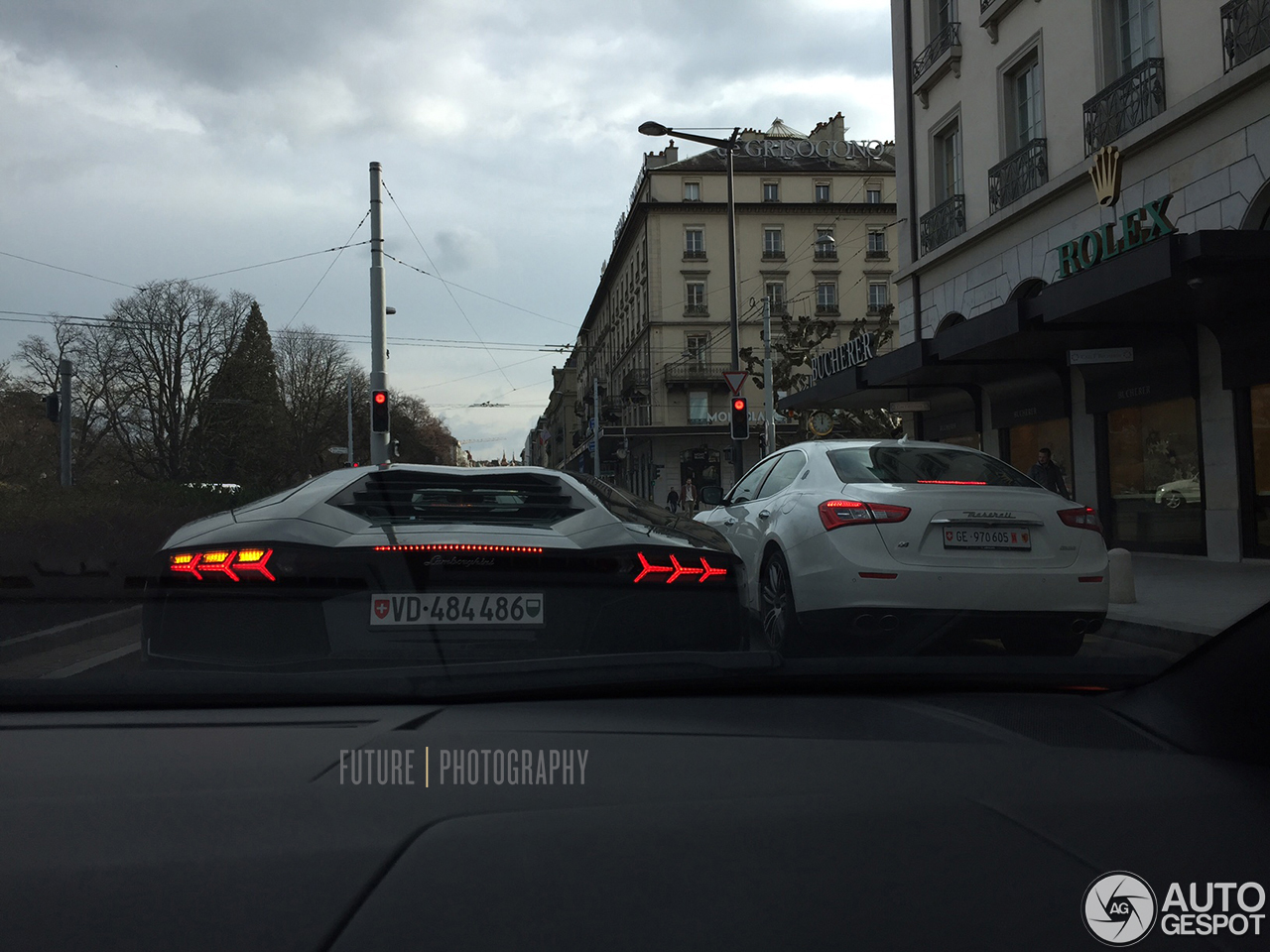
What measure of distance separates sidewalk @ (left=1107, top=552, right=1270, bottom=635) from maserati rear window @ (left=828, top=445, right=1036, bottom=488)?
44.6 inches

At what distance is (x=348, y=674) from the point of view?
7.72ft

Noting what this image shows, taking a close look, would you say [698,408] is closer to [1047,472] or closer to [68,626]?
[1047,472]

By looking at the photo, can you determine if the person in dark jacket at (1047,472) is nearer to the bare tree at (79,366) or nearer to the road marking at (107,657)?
the bare tree at (79,366)

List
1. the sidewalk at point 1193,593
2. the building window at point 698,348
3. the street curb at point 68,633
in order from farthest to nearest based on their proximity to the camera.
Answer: the building window at point 698,348, the sidewalk at point 1193,593, the street curb at point 68,633

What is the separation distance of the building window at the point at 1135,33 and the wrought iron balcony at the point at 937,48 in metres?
5.29

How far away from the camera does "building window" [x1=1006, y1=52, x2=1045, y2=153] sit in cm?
1883

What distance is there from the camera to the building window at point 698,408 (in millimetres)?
57625

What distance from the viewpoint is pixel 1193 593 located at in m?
8.18

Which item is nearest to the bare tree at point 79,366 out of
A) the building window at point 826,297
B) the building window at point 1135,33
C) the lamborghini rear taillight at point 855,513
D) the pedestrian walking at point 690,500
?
the lamborghini rear taillight at point 855,513

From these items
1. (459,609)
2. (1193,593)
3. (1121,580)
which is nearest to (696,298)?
(1121,580)

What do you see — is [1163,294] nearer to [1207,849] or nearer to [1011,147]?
[1011,147]

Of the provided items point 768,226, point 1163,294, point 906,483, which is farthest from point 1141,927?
point 768,226

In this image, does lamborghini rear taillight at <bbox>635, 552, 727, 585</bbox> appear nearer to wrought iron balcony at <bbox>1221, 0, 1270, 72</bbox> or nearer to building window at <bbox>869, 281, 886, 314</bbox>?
wrought iron balcony at <bbox>1221, 0, 1270, 72</bbox>

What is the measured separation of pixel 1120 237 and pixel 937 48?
396 inches
